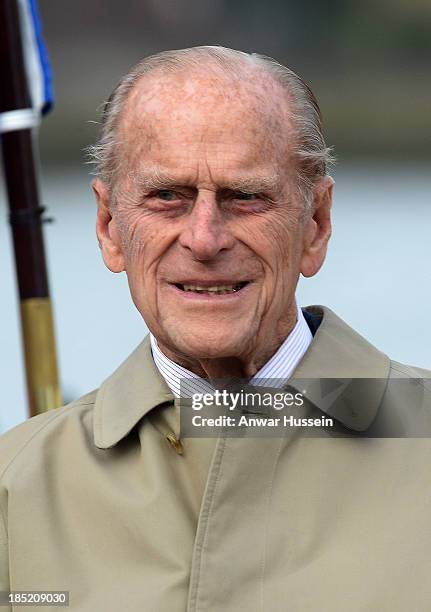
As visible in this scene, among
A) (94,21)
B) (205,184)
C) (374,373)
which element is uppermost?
(205,184)

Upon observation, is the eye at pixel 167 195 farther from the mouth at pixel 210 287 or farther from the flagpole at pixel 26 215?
the flagpole at pixel 26 215

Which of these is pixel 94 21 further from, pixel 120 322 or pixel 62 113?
pixel 120 322

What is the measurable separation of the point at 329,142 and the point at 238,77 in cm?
832

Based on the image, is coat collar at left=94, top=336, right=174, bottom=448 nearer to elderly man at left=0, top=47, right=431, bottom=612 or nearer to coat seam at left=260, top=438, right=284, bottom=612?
elderly man at left=0, top=47, right=431, bottom=612

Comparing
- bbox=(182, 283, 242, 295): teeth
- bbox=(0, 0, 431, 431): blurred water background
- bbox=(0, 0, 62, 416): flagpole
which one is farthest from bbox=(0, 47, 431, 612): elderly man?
bbox=(0, 0, 431, 431): blurred water background

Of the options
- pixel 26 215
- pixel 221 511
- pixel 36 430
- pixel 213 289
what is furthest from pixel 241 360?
pixel 26 215

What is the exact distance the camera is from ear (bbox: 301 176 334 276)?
2447mm

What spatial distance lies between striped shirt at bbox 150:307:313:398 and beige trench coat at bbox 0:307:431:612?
0.03 m

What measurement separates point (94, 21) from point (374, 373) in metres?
8.07

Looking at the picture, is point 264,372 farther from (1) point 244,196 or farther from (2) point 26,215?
(2) point 26,215

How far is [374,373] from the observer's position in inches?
97.8

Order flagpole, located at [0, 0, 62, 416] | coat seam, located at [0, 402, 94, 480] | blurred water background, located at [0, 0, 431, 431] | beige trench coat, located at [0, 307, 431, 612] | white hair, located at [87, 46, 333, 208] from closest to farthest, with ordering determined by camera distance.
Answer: beige trench coat, located at [0, 307, 431, 612] → white hair, located at [87, 46, 333, 208] → coat seam, located at [0, 402, 94, 480] → flagpole, located at [0, 0, 62, 416] → blurred water background, located at [0, 0, 431, 431]

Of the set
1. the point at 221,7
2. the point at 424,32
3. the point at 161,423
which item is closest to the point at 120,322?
the point at 161,423

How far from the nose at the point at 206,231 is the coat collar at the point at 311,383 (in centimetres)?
32
